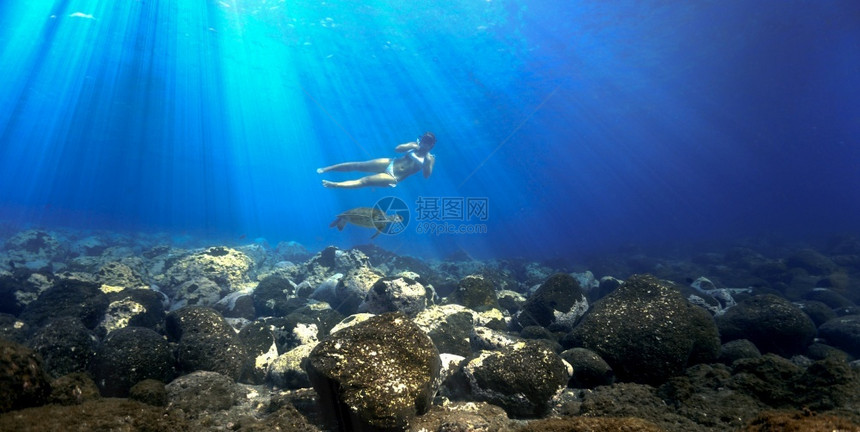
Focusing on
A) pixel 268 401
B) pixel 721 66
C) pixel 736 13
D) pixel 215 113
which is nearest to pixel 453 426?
pixel 268 401

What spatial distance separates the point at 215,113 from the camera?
138 feet

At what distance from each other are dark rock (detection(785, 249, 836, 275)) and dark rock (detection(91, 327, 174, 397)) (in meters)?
22.9

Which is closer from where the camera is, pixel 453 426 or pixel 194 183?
pixel 453 426

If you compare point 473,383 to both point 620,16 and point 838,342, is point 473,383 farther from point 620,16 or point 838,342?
point 620,16

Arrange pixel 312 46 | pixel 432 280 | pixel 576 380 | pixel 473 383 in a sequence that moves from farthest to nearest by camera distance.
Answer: pixel 312 46
pixel 432 280
pixel 576 380
pixel 473 383

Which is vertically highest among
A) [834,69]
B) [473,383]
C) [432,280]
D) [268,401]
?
[834,69]

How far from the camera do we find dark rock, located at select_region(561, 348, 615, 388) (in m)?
4.41

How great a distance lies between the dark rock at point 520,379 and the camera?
3852 millimetres

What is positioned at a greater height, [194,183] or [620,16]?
[194,183]

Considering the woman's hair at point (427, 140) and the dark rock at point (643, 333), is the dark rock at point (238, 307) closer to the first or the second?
the dark rock at point (643, 333)

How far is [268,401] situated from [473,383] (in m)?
Answer: 2.63

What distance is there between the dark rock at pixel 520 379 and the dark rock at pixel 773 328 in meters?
4.10

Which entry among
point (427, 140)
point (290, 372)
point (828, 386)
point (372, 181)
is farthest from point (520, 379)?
point (427, 140)

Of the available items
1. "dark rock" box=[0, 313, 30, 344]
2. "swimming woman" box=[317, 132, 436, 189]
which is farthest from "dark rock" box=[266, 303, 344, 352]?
"swimming woman" box=[317, 132, 436, 189]
